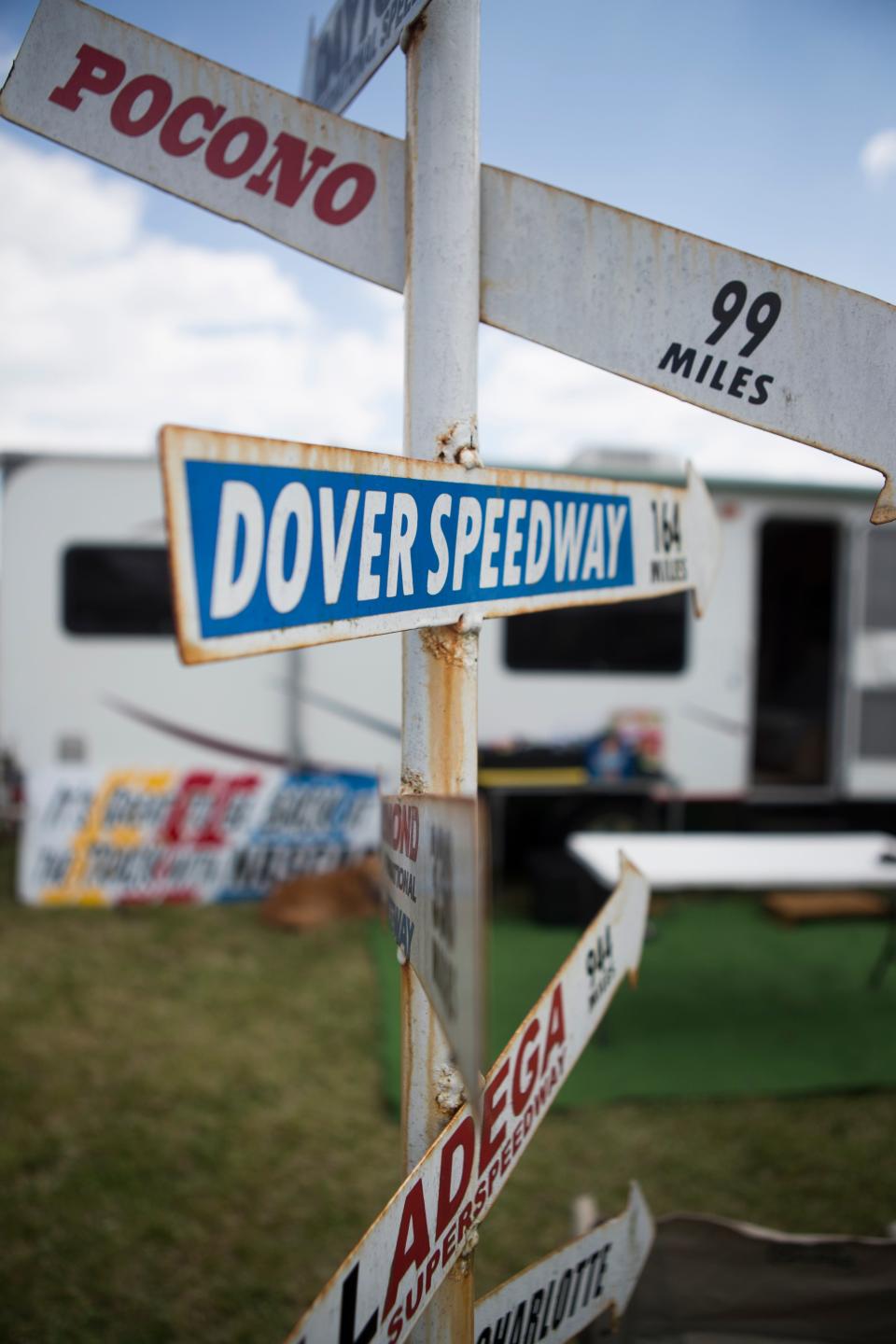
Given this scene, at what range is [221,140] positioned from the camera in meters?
1.11

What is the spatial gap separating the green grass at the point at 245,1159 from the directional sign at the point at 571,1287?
1.45 meters

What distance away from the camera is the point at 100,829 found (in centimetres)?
573

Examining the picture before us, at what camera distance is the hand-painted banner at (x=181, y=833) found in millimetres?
5684

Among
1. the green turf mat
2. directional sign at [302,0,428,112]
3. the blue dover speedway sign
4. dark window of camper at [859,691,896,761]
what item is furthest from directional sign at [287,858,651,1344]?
dark window of camper at [859,691,896,761]

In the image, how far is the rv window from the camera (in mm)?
6402

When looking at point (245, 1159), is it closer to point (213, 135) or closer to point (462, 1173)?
point (462, 1173)

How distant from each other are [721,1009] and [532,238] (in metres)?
4.14

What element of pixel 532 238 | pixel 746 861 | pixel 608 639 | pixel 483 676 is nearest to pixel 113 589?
pixel 483 676

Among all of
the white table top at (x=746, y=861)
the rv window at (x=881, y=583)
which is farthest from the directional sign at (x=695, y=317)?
the rv window at (x=881, y=583)

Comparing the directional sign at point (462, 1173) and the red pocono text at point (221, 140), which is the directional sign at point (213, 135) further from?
the directional sign at point (462, 1173)

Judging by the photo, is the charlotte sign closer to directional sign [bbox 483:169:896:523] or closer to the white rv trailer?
directional sign [bbox 483:169:896:523]

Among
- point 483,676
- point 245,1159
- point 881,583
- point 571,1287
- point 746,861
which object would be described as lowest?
point 245,1159

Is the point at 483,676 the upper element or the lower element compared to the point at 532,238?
lower

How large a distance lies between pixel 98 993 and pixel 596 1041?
2350mm
